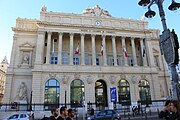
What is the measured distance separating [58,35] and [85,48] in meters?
6.23

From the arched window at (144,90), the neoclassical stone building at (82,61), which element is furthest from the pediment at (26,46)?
the arched window at (144,90)

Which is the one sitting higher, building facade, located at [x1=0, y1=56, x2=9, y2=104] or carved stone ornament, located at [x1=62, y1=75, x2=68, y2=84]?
building facade, located at [x1=0, y1=56, x2=9, y2=104]

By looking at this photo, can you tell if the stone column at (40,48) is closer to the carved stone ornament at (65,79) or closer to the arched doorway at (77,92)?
the carved stone ornament at (65,79)

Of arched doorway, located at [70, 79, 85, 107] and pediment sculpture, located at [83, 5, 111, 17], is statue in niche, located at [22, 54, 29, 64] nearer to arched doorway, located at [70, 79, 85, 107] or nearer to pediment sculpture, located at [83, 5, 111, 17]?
arched doorway, located at [70, 79, 85, 107]

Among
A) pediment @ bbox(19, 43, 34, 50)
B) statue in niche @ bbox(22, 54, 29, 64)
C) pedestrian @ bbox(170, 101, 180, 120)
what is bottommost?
pedestrian @ bbox(170, 101, 180, 120)

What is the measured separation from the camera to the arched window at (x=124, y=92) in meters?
32.0

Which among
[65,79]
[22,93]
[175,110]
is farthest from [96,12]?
[175,110]

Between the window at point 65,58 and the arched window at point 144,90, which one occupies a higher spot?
the window at point 65,58

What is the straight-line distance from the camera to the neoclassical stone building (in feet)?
99.5

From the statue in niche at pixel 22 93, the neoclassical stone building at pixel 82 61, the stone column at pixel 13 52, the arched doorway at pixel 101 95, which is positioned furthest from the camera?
the stone column at pixel 13 52

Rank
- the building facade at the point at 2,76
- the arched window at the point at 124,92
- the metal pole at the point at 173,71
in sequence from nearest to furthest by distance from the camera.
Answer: the metal pole at the point at 173,71 → the arched window at the point at 124,92 → the building facade at the point at 2,76

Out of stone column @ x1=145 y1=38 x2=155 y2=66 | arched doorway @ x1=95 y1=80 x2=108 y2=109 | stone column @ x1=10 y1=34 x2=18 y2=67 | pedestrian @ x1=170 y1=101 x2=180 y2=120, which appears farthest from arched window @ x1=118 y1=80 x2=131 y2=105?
pedestrian @ x1=170 y1=101 x2=180 y2=120

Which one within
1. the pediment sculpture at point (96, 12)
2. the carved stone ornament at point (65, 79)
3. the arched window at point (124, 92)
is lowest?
the arched window at point (124, 92)

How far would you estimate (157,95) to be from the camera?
33656 mm
